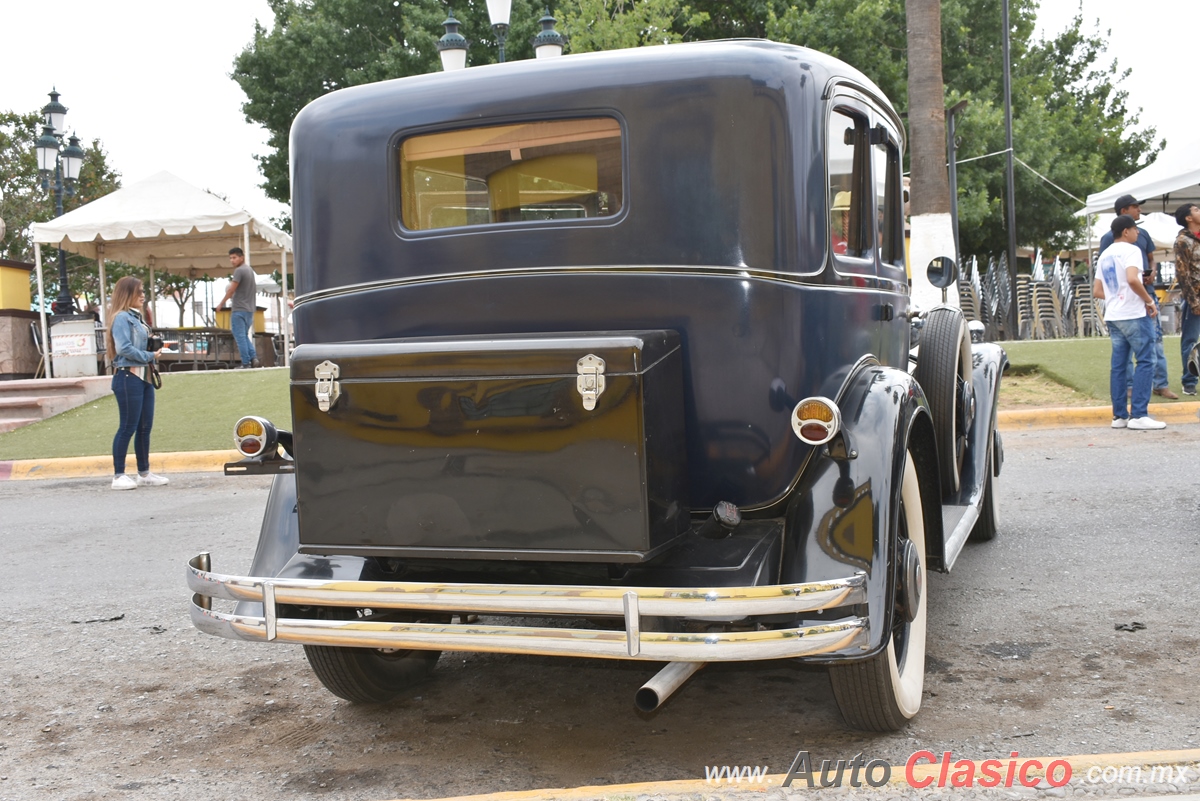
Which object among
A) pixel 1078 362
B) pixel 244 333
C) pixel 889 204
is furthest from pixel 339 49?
pixel 889 204

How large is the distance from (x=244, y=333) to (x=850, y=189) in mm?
14498

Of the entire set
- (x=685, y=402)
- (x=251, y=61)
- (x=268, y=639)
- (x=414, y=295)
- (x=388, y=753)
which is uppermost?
(x=251, y=61)

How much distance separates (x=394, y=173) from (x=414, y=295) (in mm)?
441

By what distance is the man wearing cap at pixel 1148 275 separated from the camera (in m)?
9.35

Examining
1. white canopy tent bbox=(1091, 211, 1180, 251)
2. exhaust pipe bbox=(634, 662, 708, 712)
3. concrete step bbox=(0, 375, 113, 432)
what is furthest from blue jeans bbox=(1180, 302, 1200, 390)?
white canopy tent bbox=(1091, 211, 1180, 251)

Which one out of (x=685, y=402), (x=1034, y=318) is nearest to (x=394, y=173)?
(x=685, y=402)

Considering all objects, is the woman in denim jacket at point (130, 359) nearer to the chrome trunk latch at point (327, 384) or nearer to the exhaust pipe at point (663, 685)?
the chrome trunk latch at point (327, 384)

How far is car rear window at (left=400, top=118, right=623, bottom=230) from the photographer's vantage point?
3389mm

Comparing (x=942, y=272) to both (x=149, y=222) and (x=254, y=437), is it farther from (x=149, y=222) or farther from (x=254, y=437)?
(x=149, y=222)

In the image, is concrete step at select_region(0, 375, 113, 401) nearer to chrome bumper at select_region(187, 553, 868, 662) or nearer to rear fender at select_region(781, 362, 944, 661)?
chrome bumper at select_region(187, 553, 868, 662)

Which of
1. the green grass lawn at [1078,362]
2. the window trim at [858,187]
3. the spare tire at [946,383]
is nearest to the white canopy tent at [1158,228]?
the green grass lawn at [1078,362]

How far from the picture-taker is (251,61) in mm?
28891

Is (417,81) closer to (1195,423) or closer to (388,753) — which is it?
(388,753)

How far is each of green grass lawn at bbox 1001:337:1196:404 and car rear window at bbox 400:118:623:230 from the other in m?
8.31
